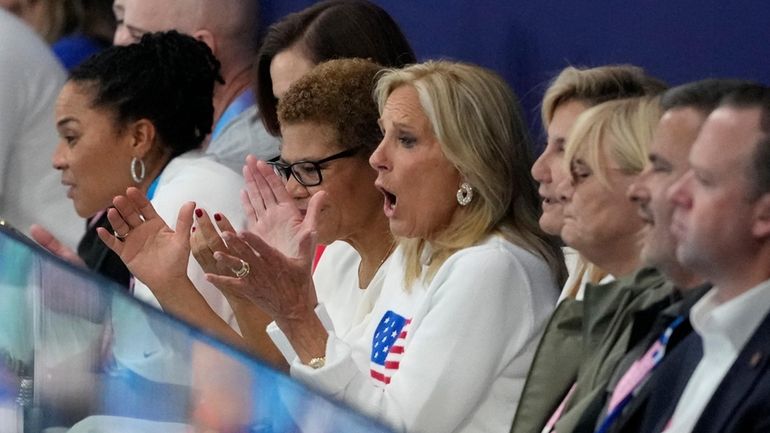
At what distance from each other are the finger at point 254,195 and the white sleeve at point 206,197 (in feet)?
1.56

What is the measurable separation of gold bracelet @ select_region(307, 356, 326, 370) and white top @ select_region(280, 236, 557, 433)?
6 centimetres

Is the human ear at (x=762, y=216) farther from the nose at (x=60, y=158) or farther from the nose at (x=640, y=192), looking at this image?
the nose at (x=60, y=158)

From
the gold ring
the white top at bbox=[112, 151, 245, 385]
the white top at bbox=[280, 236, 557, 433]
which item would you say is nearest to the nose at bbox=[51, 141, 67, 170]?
the white top at bbox=[112, 151, 245, 385]

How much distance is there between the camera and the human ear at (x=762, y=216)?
2.21m

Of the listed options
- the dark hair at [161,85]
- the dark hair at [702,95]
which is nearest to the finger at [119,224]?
the dark hair at [161,85]

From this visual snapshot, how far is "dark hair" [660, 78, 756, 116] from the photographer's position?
2482 millimetres

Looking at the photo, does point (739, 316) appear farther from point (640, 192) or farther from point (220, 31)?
point (220, 31)

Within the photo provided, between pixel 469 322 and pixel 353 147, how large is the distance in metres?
0.68

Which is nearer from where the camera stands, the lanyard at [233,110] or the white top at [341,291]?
the white top at [341,291]

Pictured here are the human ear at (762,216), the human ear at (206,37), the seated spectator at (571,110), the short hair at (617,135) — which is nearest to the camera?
the human ear at (762,216)

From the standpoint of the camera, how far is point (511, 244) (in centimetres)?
312

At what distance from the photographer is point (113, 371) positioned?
192 cm

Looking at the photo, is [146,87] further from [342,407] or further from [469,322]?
[342,407]

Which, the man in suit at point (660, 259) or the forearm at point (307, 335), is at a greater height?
the man in suit at point (660, 259)
